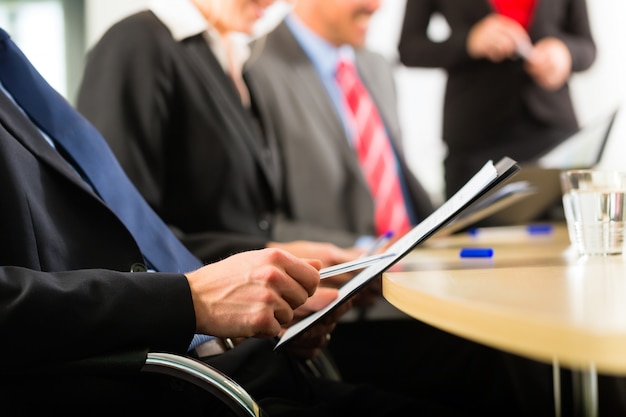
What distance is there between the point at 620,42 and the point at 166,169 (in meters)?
2.01

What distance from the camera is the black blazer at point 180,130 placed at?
6.81ft

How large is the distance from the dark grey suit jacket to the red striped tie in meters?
0.03

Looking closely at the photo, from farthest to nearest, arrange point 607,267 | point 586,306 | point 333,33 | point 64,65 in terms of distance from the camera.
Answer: point 333,33, point 64,65, point 607,267, point 586,306

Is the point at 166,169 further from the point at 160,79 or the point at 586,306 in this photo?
the point at 586,306

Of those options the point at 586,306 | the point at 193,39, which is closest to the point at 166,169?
the point at 193,39

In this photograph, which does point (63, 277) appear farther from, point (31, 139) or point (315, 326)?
point (315, 326)

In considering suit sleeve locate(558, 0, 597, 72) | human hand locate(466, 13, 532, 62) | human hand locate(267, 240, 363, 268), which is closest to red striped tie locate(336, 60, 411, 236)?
human hand locate(466, 13, 532, 62)

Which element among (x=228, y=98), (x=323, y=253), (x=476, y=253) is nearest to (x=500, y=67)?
(x=228, y=98)

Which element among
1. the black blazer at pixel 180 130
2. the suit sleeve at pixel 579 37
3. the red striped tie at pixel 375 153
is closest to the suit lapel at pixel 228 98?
the black blazer at pixel 180 130

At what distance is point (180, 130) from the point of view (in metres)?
2.29

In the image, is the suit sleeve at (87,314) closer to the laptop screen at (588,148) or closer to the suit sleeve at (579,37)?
the laptop screen at (588,148)

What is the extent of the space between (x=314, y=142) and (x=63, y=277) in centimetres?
206

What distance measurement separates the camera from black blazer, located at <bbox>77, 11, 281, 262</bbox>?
2.07 m

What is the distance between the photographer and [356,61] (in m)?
3.18
